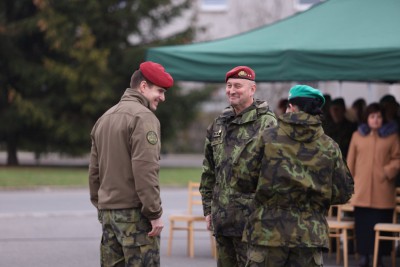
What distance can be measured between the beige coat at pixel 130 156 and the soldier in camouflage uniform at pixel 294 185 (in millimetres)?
744

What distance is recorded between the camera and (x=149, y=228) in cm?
644

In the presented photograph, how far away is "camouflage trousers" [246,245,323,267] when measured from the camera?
585 centimetres

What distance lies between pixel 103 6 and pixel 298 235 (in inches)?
918

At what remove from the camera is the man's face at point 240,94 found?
700 cm

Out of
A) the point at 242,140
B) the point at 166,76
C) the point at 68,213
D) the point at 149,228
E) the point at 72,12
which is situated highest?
the point at 72,12

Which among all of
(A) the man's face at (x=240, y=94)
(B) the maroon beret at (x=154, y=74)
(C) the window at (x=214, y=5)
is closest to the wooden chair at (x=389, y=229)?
(A) the man's face at (x=240, y=94)

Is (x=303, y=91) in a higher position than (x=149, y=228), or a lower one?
higher

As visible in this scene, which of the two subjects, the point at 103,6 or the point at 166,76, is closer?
the point at 166,76

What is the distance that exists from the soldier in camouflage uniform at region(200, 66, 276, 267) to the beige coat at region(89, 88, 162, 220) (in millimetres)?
728

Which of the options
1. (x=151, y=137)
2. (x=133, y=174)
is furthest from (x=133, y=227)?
(x=151, y=137)

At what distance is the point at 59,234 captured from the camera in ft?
43.1

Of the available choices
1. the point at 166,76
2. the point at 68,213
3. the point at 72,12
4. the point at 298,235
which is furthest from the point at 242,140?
the point at 72,12

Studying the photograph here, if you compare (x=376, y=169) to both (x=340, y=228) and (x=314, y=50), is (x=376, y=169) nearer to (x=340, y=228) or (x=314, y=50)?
(x=340, y=228)

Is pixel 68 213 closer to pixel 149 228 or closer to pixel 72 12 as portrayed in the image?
pixel 149 228
